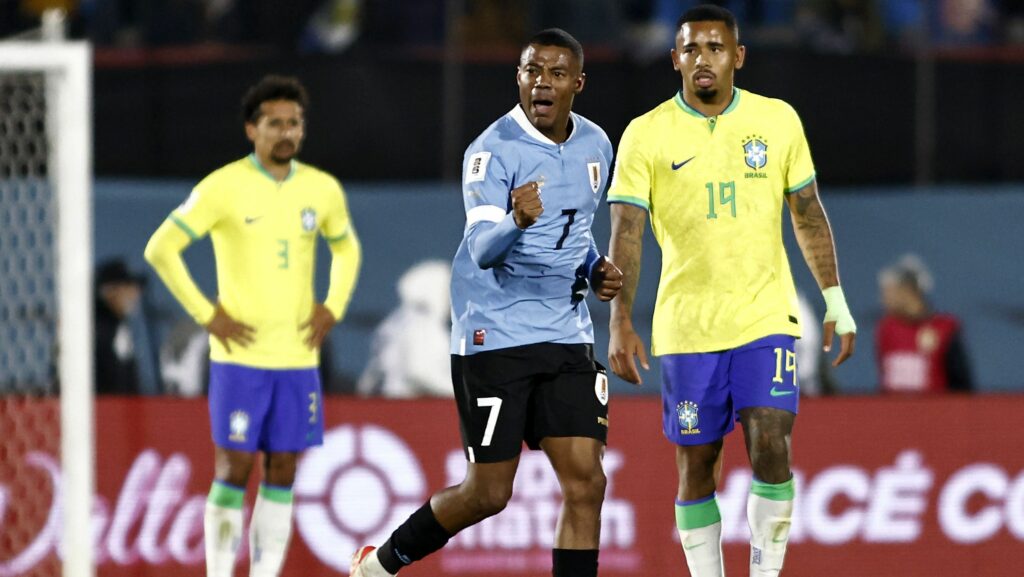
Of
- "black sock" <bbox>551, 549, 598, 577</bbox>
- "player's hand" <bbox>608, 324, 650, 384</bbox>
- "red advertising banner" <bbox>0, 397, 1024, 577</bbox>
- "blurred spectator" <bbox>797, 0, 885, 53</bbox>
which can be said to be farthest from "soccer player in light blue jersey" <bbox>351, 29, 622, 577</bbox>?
"blurred spectator" <bbox>797, 0, 885, 53</bbox>

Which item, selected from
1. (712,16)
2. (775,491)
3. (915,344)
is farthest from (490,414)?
(915,344)

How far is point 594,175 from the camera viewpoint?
603 centimetres

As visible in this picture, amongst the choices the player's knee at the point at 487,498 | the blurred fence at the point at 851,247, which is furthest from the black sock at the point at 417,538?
the blurred fence at the point at 851,247

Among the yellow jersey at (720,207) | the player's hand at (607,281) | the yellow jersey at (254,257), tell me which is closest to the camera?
the player's hand at (607,281)

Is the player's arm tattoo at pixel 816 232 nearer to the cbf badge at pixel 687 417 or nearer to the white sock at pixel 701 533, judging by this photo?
the cbf badge at pixel 687 417

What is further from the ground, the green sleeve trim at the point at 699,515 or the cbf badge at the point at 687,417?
the cbf badge at the point at 687,417

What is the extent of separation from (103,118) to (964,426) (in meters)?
5.58

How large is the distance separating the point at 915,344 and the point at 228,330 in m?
5.01

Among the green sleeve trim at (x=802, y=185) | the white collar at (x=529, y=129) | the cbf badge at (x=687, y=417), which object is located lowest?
the cbf badge at (x=687, y=417)

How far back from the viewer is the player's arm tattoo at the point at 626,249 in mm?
5965

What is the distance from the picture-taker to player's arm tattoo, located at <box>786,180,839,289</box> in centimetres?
617

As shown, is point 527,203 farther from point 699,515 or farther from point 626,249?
point 699,515

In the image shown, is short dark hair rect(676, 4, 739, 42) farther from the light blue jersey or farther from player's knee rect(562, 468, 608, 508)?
player's knee rect(562, 468, 608, 508)

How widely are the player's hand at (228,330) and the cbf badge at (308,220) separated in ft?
1.68
